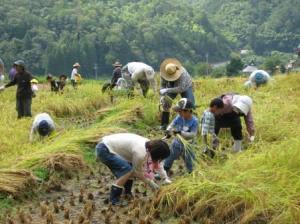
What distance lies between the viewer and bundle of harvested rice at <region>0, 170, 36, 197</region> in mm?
5441

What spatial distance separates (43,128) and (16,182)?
7.13 feet

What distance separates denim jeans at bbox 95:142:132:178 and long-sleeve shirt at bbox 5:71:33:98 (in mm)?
4850

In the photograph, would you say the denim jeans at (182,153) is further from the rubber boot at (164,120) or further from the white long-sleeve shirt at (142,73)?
the white long-sleeve shirt at (142,73)

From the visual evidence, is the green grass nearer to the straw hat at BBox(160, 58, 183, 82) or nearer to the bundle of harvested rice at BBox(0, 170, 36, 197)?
the bundle of harvested rice at BBox(0, 170, 36, 197)

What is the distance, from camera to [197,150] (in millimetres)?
5996

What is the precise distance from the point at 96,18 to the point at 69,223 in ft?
152

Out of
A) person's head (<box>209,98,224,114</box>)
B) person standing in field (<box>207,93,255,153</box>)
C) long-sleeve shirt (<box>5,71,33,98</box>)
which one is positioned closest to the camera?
person's head (<box>209,98,224,114</box>)

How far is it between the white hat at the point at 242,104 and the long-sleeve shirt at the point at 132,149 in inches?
68.0

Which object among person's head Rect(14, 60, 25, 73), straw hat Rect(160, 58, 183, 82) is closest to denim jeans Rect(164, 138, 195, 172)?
straw hat Rect(160, 58, 183, 82)

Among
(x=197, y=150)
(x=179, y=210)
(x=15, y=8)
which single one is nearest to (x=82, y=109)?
(x=197, y=150)

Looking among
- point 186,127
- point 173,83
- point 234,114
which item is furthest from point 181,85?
point 186,127

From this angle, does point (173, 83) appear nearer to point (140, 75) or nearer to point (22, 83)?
point (140, 75)

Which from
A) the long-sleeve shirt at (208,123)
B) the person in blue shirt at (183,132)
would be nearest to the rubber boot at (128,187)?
the person in blue shirt at (183,132)

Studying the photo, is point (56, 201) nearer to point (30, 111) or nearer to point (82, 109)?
point (30, 111)
